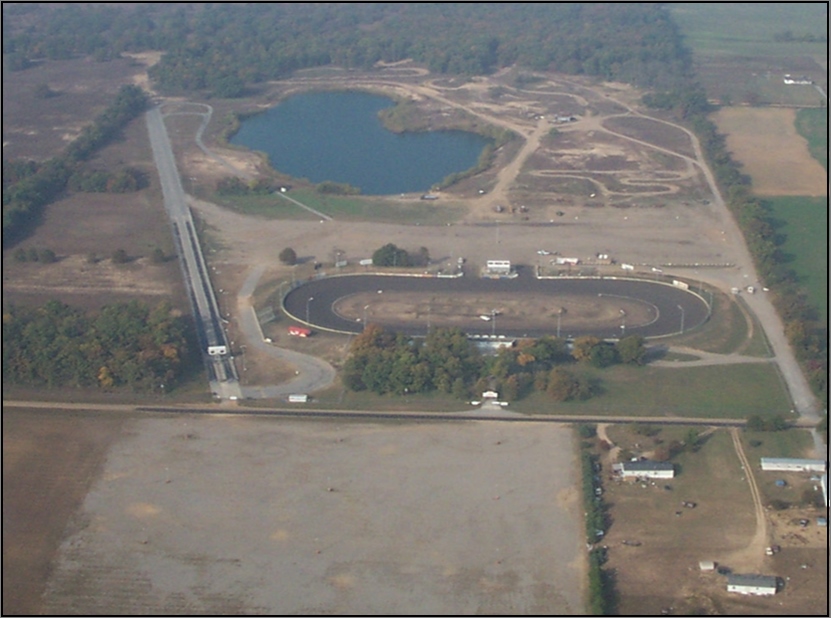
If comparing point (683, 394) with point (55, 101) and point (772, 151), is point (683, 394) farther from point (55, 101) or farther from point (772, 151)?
point (55, 101)

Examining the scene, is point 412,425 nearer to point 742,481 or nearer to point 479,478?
point 479,478

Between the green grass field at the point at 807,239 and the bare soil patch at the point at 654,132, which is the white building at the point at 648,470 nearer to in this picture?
the green grass field at the point at 807,239

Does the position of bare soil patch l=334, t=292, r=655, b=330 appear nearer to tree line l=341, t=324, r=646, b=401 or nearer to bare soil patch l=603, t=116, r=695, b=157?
tree line l=341, t=324, r=646, b=401

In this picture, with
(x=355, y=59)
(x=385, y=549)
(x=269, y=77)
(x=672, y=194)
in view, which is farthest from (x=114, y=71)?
(x=385, y=549)

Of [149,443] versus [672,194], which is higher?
[149,443]

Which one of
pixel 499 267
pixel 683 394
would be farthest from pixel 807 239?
pixel 683 394

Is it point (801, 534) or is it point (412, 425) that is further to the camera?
point (412, 425)
